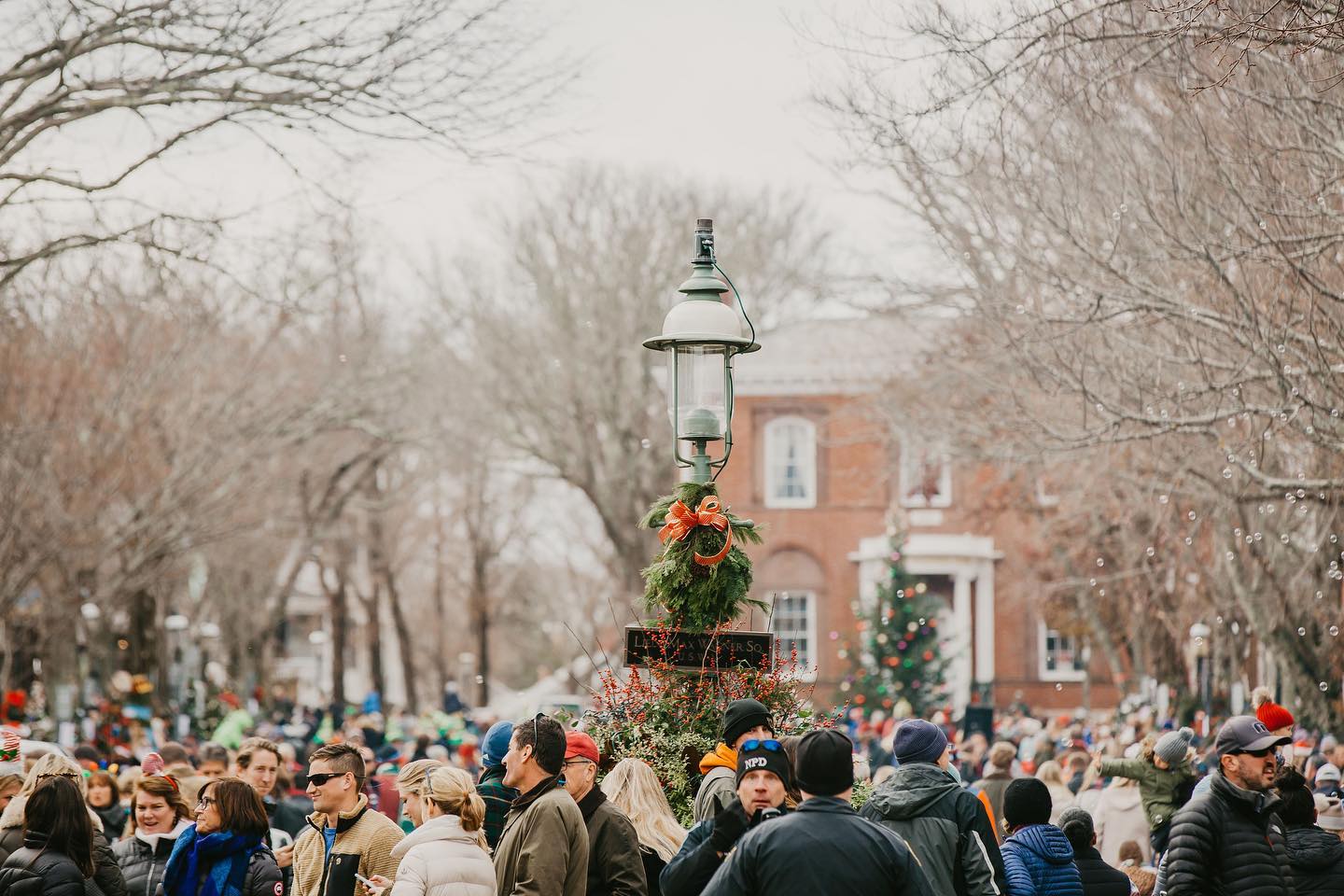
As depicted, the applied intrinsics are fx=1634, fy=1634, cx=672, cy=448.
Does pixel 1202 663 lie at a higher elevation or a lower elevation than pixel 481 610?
lower

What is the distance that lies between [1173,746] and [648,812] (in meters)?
4.41

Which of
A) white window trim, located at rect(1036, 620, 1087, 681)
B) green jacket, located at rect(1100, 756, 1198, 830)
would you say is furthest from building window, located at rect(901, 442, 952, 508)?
green jacket, located at rect(1100, 756, 1198, 830)

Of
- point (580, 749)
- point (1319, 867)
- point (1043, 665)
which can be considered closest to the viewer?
point (580, 749)

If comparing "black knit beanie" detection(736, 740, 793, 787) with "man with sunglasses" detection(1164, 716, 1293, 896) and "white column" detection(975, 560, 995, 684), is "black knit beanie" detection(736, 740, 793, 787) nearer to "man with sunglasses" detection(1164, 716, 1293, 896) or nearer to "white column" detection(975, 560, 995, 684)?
"man with sunglasses" detection(1164, 716, 1293, 896)

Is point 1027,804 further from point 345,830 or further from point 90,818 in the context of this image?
point 90,818

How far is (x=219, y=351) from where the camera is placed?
34688 millimetres

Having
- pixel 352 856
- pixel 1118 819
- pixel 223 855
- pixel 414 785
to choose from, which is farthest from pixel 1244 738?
pixel 1118 819

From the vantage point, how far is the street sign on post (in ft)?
33.2

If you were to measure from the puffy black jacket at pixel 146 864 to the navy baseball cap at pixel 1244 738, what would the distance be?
5.39m

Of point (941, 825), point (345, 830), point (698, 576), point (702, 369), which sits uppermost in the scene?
point (702, 369)

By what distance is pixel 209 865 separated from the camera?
755 centimetres

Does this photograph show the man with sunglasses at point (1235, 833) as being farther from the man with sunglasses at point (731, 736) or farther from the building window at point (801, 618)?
the building window at point (801, 618)

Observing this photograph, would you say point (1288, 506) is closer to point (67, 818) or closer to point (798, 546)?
point (67, 818)

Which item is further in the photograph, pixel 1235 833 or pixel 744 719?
pixel 744 719
